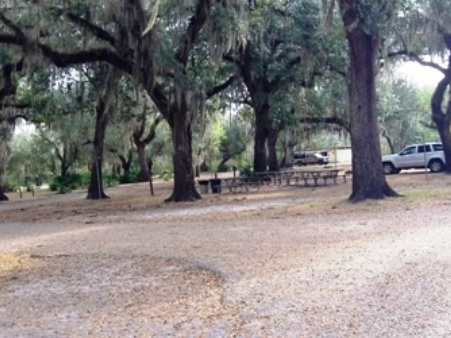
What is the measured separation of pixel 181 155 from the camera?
19062 mm

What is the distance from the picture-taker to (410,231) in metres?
9.80

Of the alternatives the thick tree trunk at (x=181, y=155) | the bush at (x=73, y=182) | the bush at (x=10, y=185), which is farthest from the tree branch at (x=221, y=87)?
the bush at (x=10, y=185)

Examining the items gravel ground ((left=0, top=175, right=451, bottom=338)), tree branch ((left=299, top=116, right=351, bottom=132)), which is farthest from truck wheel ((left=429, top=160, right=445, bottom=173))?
gravel ground ((left=0, top=175, right=451, bottom=338))

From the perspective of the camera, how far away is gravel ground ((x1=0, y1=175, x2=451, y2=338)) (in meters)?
5.09

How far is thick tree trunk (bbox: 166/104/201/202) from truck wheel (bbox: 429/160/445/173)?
14229 mm

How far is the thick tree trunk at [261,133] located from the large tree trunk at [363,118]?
1027cm

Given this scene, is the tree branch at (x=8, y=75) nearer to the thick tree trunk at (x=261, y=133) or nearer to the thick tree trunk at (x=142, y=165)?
the thick tree trunk at (x=261, y=133)

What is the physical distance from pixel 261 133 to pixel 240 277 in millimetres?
19961

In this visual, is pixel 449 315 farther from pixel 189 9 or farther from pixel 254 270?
pixel 189 9

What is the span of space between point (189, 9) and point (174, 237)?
894 cm

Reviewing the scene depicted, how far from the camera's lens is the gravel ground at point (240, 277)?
5.09 metres

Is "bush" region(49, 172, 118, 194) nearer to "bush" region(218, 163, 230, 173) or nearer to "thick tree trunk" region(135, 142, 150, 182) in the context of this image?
"thick tree trunk" region(135, 142, 150, 182)

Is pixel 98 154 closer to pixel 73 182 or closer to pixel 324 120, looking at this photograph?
pixel 324 120

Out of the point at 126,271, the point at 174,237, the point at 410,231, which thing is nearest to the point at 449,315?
the point at 126,271
